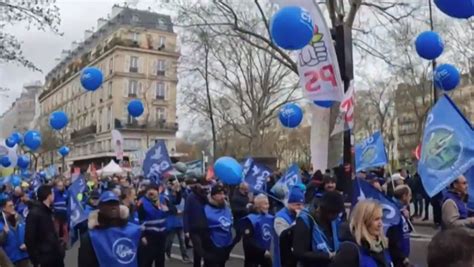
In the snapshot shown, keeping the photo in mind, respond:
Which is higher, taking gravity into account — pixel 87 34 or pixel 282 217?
pixel 87 34

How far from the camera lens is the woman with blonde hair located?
4.08 m

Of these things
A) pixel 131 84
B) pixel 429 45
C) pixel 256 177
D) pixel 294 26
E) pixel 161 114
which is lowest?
pixel 256 177

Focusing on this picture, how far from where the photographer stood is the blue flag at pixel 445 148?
5.30 metres

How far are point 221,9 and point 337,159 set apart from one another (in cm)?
818

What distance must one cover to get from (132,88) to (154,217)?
65950 millimetres

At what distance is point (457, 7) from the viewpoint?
7969mm

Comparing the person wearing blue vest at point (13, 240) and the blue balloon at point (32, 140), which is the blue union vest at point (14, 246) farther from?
the blue balloon at point (32, 140)

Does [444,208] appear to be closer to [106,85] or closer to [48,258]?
[48,258]

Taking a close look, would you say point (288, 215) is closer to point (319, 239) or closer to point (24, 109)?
point (319, 239)

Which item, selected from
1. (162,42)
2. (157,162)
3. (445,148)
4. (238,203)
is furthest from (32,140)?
(162,42)

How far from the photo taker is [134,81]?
244 feet

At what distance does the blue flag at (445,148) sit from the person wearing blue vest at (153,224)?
4531 mm

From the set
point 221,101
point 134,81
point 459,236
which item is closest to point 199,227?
point 459,236

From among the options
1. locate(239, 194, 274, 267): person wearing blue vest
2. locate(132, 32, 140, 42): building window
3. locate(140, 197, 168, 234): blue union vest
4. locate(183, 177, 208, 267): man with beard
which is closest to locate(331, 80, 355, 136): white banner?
locate(239, 194, 274, 267): person wearing blue vest
